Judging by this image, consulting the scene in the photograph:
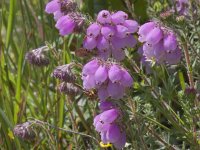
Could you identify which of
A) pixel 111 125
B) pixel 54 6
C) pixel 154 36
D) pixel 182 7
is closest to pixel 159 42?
pixel 154 36

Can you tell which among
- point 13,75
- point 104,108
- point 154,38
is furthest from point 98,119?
point 13,75

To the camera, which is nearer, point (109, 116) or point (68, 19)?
point (109, 116)

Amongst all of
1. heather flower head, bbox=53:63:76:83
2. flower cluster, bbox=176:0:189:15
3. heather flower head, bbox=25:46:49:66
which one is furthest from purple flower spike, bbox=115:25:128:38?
flower cluster, bbox=176:0:189:15

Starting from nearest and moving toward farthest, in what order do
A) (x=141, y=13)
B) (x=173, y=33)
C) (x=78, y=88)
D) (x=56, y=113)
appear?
(x=173, y=33) < (x=78, y=88) < (x=56, y=113) < (x=141, y=13)

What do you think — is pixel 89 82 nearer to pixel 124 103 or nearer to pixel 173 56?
pixel 173 56

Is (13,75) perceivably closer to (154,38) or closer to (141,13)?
(141,13)

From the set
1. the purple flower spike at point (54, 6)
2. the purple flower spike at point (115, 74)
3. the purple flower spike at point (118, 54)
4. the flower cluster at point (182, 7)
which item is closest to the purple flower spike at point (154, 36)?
the purple flower spike at point (118, 54)

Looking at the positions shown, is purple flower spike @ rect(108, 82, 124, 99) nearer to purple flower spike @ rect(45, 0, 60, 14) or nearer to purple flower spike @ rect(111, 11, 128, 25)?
purple flower spike @ rect(111, 11, 128, 25)
